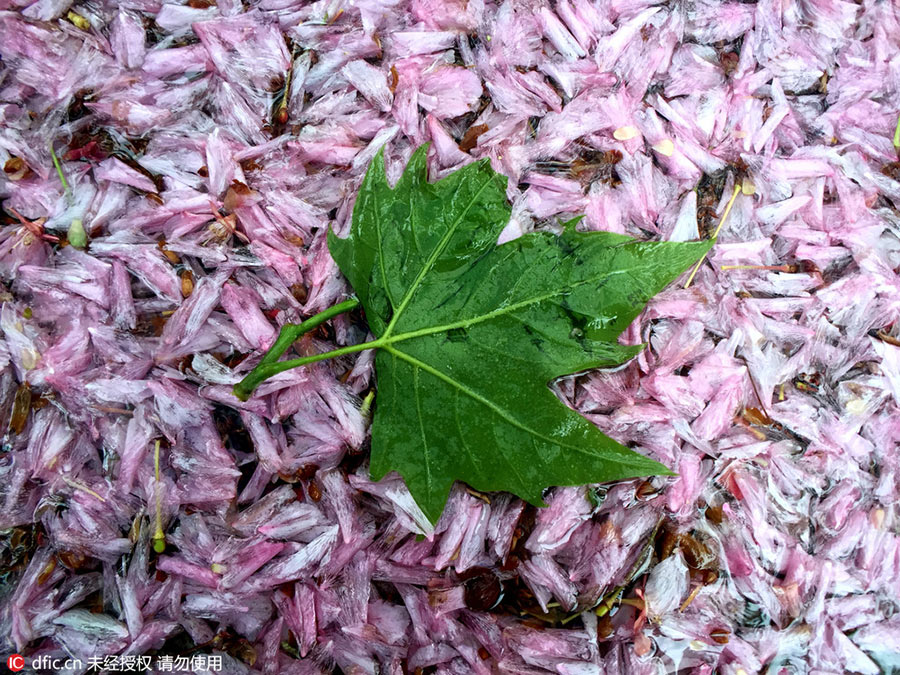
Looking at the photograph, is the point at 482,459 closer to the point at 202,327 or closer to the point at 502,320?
the point at 502,320

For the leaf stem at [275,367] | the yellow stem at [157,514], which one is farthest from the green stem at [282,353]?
the yellow stem at [157,514]

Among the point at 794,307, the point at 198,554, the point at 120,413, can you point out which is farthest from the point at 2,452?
the point at 794,307

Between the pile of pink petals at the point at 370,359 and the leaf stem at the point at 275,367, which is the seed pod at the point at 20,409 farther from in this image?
the leaf stem at the point at 275,367

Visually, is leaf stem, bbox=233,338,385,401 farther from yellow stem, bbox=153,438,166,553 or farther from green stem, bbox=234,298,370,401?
yellow stem, bbox=153,438,166,553

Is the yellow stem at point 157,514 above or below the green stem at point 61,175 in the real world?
below

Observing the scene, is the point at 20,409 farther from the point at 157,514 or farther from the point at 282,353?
the point at 282,353

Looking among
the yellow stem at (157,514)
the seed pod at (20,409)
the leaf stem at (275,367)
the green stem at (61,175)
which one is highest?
the green stem at (61,175)

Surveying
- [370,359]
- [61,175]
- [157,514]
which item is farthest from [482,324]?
[61,175]
